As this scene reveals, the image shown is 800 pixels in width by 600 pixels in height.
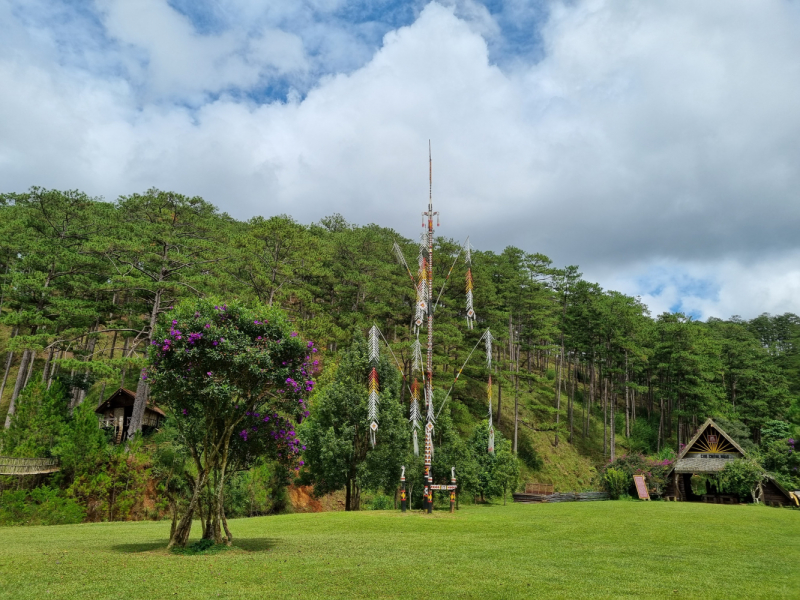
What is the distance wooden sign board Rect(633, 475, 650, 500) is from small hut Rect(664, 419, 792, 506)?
1.96m

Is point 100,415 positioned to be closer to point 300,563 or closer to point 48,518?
point 48,518

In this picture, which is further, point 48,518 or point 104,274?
point 104,274

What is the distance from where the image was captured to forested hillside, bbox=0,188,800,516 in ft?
107

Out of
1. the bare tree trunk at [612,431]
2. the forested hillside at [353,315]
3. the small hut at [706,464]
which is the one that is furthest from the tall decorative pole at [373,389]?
the bare tree trunk at [612,431]

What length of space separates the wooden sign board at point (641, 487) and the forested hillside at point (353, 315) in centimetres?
961

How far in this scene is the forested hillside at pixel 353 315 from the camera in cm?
3275

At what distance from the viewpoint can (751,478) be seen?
32969 millimetres

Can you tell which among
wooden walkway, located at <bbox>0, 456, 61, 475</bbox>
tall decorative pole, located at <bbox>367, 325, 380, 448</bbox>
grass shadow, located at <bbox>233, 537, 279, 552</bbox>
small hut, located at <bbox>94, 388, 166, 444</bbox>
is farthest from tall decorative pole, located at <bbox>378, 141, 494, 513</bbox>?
small hut, located at <bbox>94, 388, 166, 444</bbox>

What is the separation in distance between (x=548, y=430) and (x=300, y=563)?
42592mm

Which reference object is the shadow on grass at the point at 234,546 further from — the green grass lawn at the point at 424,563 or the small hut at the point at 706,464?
the small hut at the point at 706,464

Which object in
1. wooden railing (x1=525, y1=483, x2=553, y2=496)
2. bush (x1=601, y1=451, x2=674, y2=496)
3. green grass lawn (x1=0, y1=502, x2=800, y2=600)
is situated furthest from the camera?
wooden railing (x1=525, y1=483, x2=553, y2=496)

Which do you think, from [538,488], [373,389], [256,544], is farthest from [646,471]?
[256,544]

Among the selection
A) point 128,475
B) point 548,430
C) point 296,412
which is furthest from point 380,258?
point 296,412

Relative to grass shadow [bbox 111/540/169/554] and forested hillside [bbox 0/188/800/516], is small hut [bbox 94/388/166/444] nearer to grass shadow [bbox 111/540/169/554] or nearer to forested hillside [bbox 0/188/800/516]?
forested hillside [bbox 0/188/800/516]
